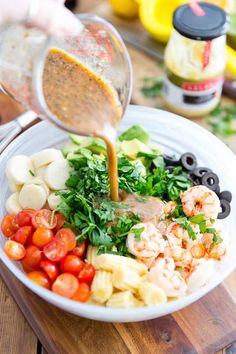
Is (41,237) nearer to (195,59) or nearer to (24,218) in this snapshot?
(24,218)

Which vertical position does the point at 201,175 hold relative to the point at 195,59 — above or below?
below

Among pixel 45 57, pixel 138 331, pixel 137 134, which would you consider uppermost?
pixel 45 57

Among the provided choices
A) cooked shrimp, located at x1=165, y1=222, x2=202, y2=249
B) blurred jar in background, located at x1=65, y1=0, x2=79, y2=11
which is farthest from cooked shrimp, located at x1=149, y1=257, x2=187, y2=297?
blurred jar in background, located at x1=65, y1=0, x2=79, y2=11

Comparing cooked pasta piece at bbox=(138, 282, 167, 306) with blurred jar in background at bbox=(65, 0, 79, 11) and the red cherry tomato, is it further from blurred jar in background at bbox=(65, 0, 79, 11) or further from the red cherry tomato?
blurred jar in background at bbox=(65, 0, 79, 11)

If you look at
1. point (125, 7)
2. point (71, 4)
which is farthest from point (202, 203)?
point (71, 4)

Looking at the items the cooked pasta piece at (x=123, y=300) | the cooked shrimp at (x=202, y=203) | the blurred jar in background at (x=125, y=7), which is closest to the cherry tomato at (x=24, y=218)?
the cooked pasta piece at (x=123, y=300)

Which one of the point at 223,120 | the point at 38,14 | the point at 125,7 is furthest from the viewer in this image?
the point at 125,7

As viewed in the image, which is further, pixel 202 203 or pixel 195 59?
pixel 195 59
